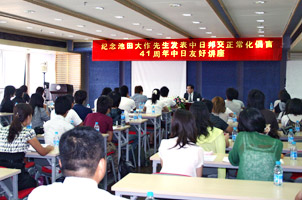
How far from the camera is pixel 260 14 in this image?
7.75m

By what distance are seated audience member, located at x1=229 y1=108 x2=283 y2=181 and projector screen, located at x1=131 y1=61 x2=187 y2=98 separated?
933cm

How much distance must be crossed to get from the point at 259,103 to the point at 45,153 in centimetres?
306

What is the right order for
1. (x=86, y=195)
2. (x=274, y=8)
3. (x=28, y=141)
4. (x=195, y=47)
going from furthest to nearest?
(x=195, y=47) < (x=274, y=8) < (x=28, y=141) < (x=86, y=195)

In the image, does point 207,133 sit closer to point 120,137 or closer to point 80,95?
point 120,137

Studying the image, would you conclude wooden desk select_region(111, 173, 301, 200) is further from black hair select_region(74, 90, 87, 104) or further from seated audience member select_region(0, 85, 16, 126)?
seated audience member select_region(0, 85, 16, 126)

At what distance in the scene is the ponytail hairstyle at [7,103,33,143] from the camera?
3740 mm

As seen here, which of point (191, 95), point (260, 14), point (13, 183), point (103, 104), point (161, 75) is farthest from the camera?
point (161, 75)

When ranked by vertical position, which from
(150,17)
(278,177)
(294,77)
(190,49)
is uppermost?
(150,17)

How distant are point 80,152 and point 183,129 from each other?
166cm

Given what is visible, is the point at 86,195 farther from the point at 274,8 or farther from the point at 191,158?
the point at 274,8

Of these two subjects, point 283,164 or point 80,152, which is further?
point 283,164

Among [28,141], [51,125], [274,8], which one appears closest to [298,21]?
[274,8]

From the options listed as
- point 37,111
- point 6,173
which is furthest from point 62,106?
point 37,111

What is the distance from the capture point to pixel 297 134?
17.9 feet
